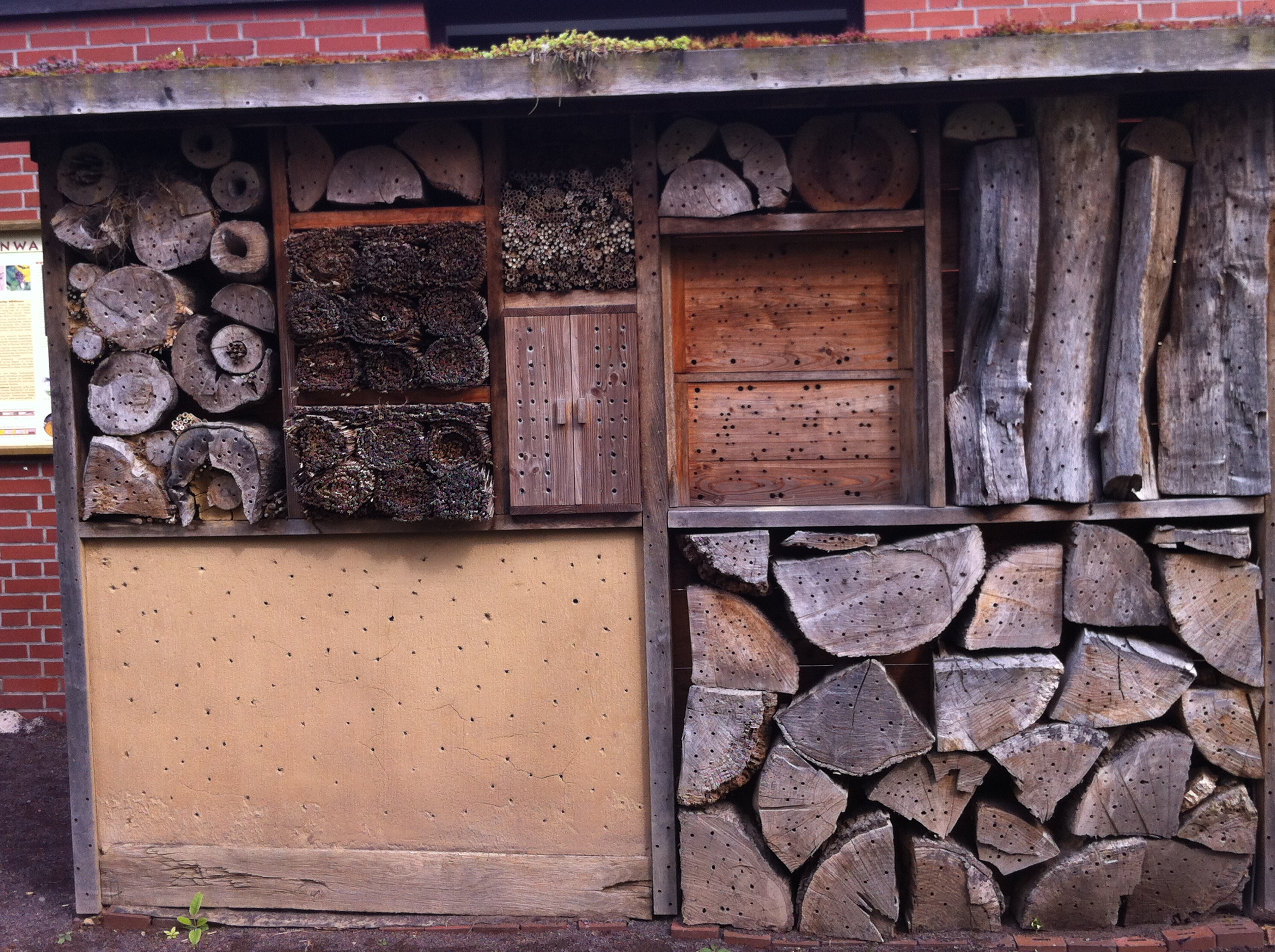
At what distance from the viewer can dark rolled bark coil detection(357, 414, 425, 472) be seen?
10.6 ft

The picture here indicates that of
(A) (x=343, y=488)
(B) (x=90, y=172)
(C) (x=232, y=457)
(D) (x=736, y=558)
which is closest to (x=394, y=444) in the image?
(A) (x=343, y=488)

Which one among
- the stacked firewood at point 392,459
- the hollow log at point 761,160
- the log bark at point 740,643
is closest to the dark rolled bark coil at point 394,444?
the stacked firewood at point 392,459

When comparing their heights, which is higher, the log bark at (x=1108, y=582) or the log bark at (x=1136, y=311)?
the log bark at (x=1136, y=311)

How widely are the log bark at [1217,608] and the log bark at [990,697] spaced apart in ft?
1.61

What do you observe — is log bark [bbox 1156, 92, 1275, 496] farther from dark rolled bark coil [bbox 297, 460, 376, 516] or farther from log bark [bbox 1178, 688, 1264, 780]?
dark rolled bark coil [bbox 297, 460, 376, 516]

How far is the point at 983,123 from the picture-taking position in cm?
317

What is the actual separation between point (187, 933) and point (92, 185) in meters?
2.87

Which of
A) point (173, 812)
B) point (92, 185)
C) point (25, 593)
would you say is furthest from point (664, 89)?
point (25, 593)

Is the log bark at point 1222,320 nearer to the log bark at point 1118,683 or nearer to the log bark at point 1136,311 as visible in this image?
the log bark at point 1136,311

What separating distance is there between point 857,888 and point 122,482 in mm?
3109

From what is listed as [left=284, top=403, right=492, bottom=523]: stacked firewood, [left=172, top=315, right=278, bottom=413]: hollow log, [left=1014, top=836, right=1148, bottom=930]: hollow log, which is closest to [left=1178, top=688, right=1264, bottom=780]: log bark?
[left=1014, top=836, right=1148, bottom=930]: hollow log

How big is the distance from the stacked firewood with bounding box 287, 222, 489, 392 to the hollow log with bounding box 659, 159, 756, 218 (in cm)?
71

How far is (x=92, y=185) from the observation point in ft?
11.0

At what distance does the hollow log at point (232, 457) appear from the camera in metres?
3.32
